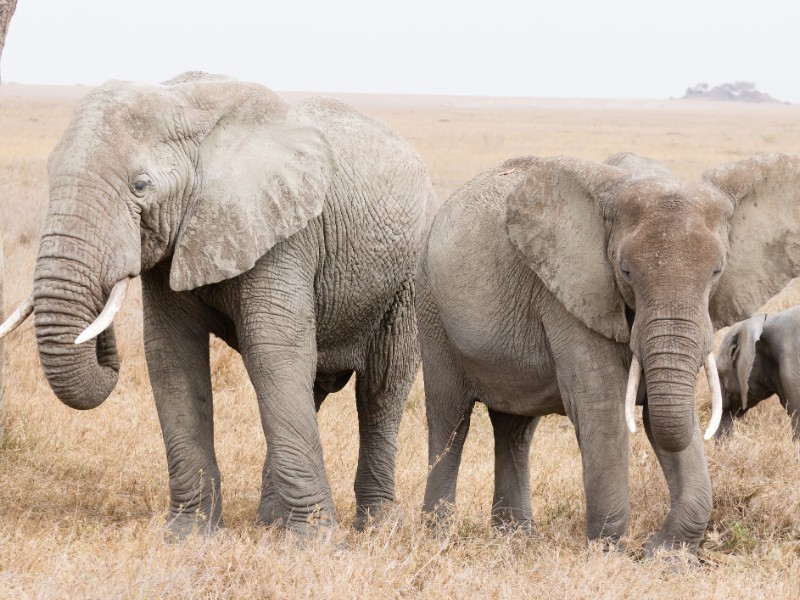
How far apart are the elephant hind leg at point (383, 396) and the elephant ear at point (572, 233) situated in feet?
4.33

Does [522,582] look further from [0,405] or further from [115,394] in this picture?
[115,394]

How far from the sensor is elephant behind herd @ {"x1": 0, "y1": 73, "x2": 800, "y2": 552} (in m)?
4.55

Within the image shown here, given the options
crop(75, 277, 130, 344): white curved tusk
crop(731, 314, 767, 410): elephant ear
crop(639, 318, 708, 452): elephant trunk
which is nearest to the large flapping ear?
crop(75, 277, 130, 344): white curved tusk

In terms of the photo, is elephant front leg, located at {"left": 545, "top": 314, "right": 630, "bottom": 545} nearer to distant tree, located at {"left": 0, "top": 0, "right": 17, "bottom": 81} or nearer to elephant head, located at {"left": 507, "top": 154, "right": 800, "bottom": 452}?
elephant head, located at {"left": 507, "top": 154, "right": 800, "bottom": 452}

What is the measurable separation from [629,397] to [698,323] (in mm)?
424

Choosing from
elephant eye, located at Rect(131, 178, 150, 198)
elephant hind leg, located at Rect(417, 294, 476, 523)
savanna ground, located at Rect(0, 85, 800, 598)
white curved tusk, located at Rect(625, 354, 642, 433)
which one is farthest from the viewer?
elephant hind leg, located at Rect(417, 294, 476, 523)

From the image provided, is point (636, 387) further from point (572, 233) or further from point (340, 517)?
point (340, 517)

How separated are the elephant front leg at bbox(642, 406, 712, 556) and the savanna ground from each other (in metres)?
0.14

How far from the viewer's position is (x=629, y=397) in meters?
4.52

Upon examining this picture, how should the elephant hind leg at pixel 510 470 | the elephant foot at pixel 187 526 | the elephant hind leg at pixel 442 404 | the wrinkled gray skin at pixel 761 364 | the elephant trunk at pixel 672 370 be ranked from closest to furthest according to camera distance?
the elephant trunk at pixel 672 370
the elephant foot at pixel 187 526
the elephant hind leg at pixel 442 404
the elephant hind leg at pixel 510 470
the wrinkled gray skin at pixel 761 364

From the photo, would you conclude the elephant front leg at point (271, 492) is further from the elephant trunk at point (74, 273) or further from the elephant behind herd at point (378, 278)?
the elephant trunk at point (74, 273)

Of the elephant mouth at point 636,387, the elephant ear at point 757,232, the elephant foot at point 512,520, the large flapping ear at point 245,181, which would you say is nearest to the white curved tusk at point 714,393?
the elephant mouth at point 636,387

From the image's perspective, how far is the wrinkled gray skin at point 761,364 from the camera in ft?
23.7

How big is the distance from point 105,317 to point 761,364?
4.52 metres
